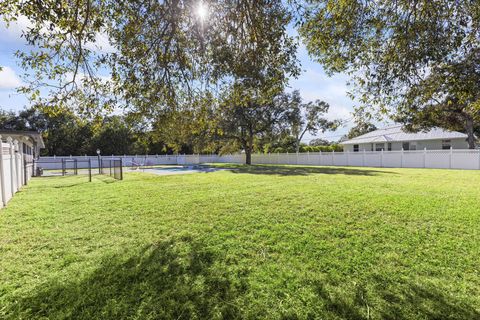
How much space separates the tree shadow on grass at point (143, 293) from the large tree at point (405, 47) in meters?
4.48

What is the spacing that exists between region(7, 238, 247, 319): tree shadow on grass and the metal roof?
2701 centimetres

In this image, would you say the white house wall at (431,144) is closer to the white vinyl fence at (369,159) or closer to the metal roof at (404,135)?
the metal roof at (404,135)

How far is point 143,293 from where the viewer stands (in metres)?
2.88

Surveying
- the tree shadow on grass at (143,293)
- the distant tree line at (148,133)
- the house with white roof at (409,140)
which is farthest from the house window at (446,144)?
the tree shadow on grass at (143,293)

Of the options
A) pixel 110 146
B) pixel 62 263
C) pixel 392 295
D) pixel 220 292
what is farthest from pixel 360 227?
pixel 110 146

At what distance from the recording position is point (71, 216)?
19.5 ft

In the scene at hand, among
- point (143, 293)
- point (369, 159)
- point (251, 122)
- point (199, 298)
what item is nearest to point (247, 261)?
point (199, 298)

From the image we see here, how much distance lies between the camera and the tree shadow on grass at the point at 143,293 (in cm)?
254

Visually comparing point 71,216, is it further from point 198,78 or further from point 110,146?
point 110,146

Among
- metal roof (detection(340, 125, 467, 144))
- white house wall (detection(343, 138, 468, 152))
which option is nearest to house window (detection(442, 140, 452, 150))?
white house wall (detection(343, 138, 468, 152))

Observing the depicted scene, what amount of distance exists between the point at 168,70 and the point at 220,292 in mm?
4835

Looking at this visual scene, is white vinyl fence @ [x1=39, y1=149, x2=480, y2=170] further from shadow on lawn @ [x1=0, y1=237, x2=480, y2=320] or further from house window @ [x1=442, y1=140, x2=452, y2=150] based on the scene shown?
shadow on lawn @ [x1=0, y1=237, x2=480, y2=320]

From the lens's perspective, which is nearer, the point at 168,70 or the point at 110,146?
the point at 168,70

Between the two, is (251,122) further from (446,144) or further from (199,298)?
(199,298)
